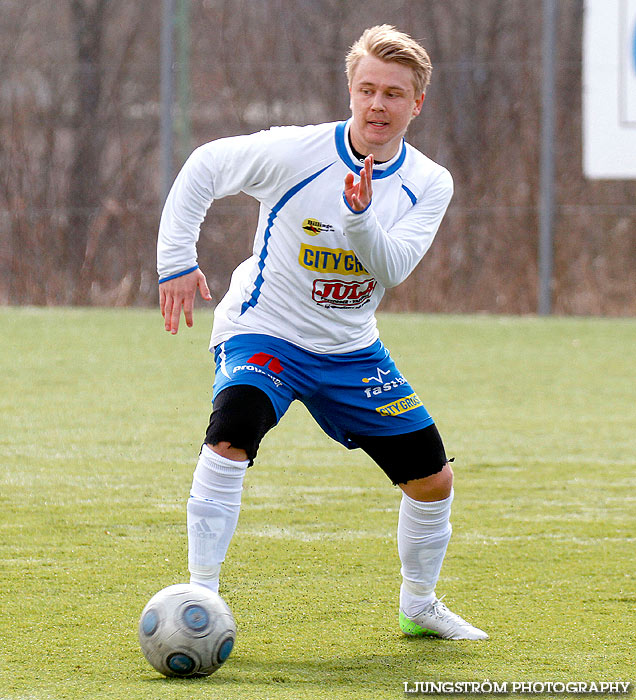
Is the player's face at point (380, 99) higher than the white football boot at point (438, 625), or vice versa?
the player's face at point (380, 99)

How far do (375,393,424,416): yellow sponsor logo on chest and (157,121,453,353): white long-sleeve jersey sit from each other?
224mm

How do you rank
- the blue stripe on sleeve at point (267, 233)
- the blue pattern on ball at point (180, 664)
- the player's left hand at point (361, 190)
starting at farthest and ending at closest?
the blue stripe on sleeve at point (267, 233) < the player's left hand at point (361, 190) < the blue pattern on ball at point (180, 664)

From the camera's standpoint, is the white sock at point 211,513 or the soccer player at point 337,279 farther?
the soccer player at point 337,279

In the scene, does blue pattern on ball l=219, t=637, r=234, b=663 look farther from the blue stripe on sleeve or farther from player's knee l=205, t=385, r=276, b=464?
the blue stripe on sleeve

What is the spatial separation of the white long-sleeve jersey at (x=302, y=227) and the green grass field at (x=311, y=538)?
99 cm

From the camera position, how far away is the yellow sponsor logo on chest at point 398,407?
4379 millimetres

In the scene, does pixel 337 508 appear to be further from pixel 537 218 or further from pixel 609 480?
pixel 537 218

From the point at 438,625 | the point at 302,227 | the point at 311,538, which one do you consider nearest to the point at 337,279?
the point at 302,227

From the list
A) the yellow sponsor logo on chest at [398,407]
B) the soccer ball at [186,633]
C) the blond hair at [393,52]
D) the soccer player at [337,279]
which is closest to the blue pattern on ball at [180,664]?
the soccer ball at [186,633]

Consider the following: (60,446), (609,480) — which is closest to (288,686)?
(609,480)

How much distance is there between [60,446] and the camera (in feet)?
26.2

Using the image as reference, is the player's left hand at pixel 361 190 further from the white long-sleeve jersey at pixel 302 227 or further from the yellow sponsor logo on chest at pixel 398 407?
the yellow sponsor logo on chest at pixel 398 407

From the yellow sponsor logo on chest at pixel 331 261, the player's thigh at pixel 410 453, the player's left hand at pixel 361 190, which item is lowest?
the player's thigh at pixel 410 453

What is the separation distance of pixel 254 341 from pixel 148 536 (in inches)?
67.4
